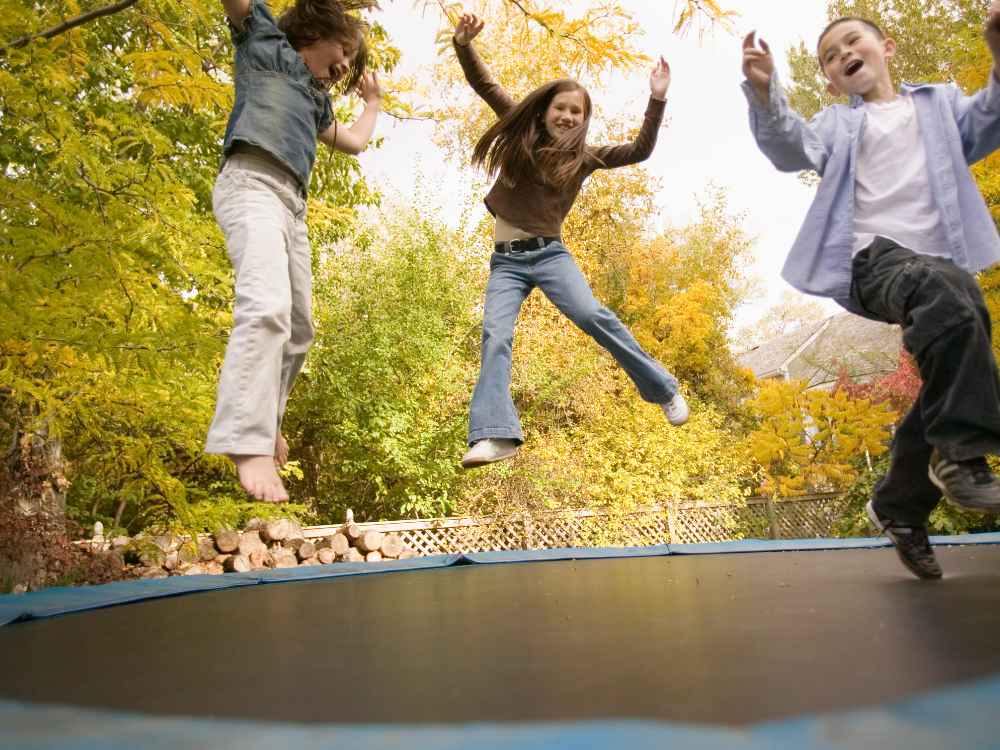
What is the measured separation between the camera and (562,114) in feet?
6.59

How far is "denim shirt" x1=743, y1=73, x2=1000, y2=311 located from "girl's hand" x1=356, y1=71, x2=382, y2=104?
0.76 metres

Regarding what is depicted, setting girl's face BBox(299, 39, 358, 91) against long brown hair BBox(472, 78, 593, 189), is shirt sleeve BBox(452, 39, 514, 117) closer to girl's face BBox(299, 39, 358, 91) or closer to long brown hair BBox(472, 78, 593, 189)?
long brown hair BBox(472, 78, 593, 189)

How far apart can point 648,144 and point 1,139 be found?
3257 millimetres

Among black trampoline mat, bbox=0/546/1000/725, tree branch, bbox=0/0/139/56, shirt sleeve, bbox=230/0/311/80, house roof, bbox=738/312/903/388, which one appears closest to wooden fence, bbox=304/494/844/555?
tree branch, bbox=0/0/139/56

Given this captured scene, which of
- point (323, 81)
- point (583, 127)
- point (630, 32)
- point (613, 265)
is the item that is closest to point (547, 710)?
point (323, 81)

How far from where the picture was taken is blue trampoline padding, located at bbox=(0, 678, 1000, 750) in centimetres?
51

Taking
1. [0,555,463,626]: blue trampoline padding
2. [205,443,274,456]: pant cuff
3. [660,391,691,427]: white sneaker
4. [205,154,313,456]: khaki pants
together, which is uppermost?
[205,154,313,456]: khaki pants

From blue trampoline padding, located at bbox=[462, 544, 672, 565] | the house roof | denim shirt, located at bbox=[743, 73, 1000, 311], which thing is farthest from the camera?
the house roof

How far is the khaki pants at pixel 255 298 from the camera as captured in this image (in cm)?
130

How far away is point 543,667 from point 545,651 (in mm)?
97

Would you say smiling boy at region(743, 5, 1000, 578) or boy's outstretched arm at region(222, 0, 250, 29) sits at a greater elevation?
boy's outstretched arm at region(222, 0, 250, 29)

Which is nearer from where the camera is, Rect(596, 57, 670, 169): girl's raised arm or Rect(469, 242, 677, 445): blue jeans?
Rect(469, 242, 677, 445): blue jeans

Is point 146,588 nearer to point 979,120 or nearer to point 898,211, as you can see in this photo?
point 898,211

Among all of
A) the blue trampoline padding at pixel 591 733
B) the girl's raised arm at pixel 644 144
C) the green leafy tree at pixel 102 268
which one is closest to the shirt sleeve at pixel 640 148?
the girl's raised arm at pixel 644 144
